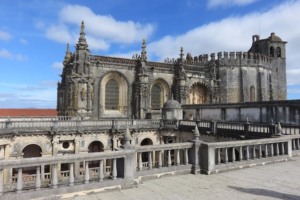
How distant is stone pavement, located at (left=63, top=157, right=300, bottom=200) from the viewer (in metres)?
5.88

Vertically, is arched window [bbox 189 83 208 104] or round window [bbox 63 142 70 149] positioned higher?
arched window [bbox 189 83 208 104]

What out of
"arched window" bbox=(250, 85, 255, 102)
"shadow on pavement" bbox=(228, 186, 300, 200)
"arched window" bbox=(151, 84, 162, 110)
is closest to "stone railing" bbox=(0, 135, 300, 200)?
"shadow on pavement" bbox=(228, 186, 300, 200)

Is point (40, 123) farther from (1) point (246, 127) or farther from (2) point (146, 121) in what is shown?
(1) point (246, 127)

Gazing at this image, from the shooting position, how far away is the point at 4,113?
100 ft

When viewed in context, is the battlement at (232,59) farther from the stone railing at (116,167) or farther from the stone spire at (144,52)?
the stone railing at (116,167)

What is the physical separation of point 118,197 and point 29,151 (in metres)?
20.8

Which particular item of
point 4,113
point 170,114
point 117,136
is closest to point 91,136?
point 117,136

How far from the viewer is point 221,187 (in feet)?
21.5

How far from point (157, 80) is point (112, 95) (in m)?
6.24

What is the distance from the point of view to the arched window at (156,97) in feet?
102

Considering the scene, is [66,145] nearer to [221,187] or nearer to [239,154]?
[239,154]

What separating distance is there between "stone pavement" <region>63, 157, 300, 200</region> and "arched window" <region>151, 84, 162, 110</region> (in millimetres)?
23277

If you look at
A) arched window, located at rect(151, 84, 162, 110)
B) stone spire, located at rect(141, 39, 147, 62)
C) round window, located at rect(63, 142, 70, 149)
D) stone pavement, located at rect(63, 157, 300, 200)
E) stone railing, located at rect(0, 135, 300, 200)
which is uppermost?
stone spire, located at rect(141, 39, 147, 62)

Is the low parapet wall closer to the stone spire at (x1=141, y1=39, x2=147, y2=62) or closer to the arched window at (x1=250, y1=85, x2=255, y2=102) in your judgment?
the stone spire at (x1=141, y1=39, x2=147, y2=62)
